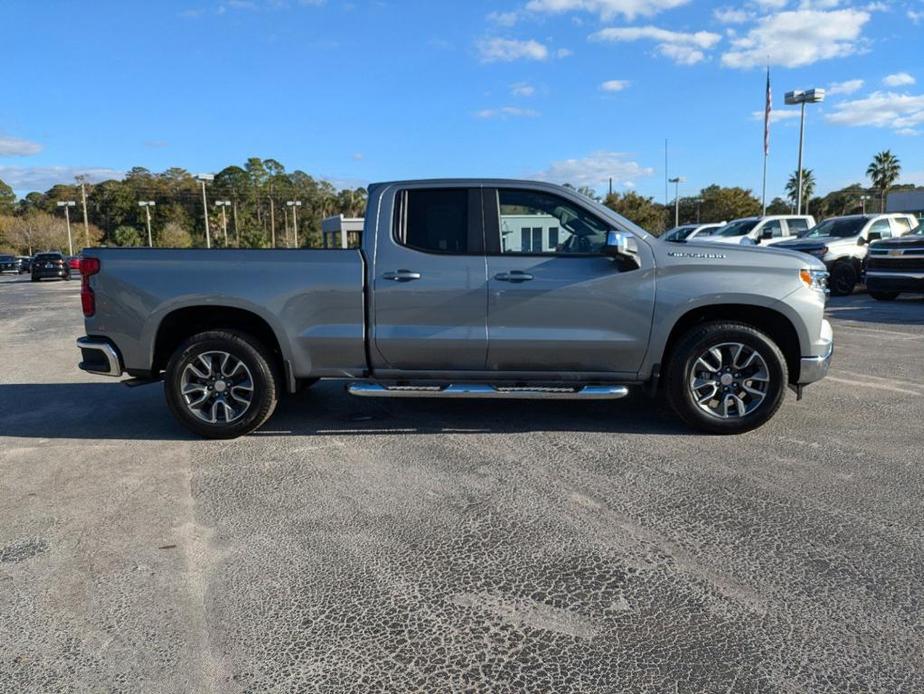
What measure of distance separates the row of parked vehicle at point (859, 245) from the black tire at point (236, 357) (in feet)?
27.6

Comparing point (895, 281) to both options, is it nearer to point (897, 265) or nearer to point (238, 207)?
point (897, 265)

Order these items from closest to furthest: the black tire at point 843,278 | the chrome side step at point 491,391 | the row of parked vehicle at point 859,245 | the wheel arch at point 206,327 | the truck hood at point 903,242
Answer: the chrome side step at point 491,391
the wheel arch at point 206,327
the truck hood at point 903,242
the row of parked vehicle at point 859,245
the black tire at point 843,278

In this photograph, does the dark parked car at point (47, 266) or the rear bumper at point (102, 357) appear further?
the dark parked car at point (47, 266)

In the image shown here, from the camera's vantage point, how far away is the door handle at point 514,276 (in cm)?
516

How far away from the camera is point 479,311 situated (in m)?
5.22

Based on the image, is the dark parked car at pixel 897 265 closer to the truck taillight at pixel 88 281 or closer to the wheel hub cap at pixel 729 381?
the wheel hub cap at pixel 729 381

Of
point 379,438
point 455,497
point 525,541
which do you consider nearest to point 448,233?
point 379,438

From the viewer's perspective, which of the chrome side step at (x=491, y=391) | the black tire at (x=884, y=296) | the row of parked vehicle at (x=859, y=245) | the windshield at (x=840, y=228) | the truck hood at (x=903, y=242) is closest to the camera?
the chrome side step at (x=491, y=391)

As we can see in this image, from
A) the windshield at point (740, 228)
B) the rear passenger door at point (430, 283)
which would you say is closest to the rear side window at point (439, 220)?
the rear passenger door at point (430, 283)

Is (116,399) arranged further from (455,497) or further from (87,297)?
(455,497)

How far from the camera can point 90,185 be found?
311 feet

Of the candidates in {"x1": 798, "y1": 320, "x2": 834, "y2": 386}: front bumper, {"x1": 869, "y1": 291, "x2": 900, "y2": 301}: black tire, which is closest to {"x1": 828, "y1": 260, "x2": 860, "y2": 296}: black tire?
{"x1": 869, "y1": 291, "x2": 900, "y2": 301}: black tire

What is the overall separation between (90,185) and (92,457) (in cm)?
10458

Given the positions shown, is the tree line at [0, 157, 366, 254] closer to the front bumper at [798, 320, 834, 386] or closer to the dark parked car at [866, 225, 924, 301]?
the dark parked car at [866, 225, 924, 301]
